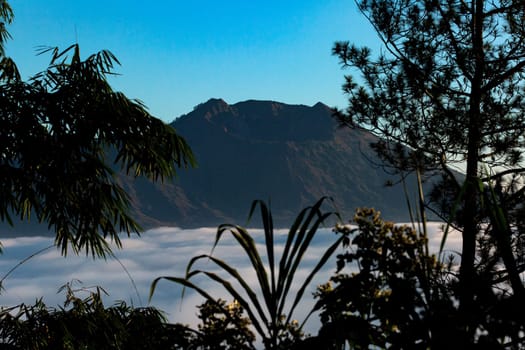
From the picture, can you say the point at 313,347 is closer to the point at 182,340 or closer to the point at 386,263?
the point at 386,263

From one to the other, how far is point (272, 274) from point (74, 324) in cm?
432

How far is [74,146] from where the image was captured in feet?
19.4

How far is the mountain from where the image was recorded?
434 ft

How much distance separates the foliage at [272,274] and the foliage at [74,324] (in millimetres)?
3372

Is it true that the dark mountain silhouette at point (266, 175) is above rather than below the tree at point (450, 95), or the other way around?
above

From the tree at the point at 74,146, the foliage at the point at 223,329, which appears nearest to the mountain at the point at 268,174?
the tree at the point at 74,146

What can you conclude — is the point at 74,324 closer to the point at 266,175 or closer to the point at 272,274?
the point at 272,274

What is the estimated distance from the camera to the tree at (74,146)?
5.81 m

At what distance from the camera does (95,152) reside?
21.4ft

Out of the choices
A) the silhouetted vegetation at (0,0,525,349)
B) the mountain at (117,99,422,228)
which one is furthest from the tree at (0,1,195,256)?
the mountain at (117,99,422,228)

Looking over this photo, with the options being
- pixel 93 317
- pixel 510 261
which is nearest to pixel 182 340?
pixel 510 261

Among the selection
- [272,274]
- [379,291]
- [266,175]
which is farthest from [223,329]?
[266,175]

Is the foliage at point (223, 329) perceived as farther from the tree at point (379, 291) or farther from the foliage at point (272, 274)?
the tree at point (379, 291)

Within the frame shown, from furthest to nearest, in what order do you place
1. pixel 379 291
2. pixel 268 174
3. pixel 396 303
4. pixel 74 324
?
pixel 268 174
pixel 74 324
pixel 379 291
pixel 396 303
